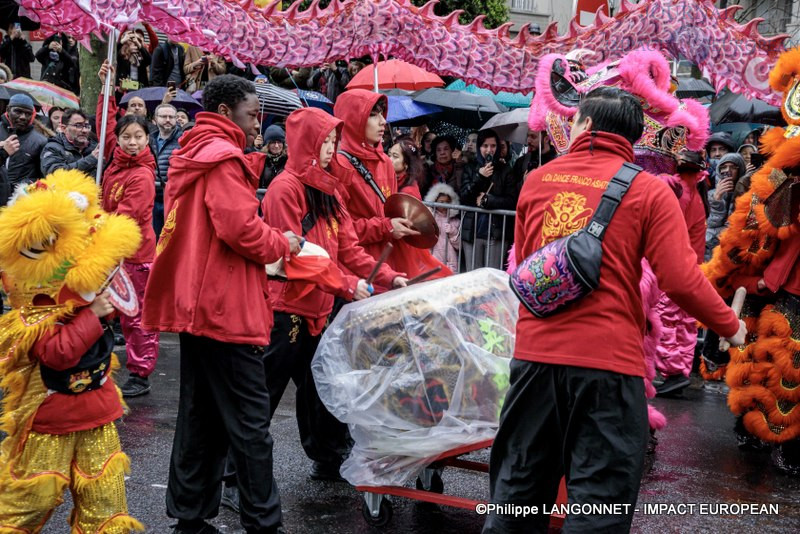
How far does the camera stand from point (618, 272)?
10.9ft

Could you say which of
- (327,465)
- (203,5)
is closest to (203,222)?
(327,465)

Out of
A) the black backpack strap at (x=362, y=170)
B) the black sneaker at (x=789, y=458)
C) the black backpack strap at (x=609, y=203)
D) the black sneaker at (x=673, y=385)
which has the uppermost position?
the black backpack strap at (x=609, y=203)

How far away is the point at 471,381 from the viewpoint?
13.7 ft

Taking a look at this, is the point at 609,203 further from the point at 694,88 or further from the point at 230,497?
the point at 694,88

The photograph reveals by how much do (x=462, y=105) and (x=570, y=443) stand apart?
922cm

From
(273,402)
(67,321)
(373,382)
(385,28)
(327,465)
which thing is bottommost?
(327,465)

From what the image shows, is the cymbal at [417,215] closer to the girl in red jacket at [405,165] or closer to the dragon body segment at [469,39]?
the dragon body segment at [469,39]

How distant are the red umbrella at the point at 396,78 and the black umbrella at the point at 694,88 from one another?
5144 mm

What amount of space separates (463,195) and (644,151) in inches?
171

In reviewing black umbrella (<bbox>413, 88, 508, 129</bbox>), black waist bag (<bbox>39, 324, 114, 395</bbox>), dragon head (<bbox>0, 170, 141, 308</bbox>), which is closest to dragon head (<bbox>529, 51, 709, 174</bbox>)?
dragon head (<bbox>0, 170, 141, 308</bbox>)

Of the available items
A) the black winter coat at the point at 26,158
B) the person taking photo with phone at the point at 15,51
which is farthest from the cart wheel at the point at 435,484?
the person taking photo with phone at the point at 15,51

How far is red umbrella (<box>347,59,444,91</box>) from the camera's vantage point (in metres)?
11.2

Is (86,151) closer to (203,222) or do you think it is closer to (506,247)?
(506,247)

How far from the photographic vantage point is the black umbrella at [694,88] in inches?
Result: 583
